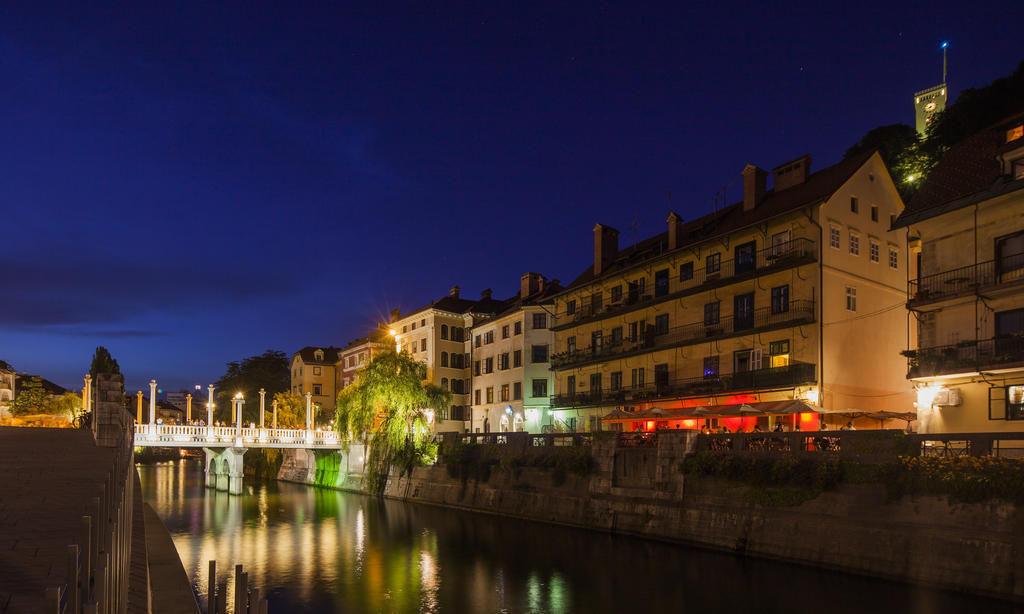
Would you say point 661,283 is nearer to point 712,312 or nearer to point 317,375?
point 712,312

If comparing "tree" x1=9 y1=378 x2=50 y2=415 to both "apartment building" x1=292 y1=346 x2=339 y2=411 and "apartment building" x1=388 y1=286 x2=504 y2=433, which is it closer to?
"apartment building" x1=388 y1=286 x2=504 y2=433

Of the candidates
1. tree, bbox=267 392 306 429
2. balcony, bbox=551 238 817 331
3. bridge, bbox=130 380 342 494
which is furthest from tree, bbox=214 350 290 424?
balcony, bbox=551 238 817 331

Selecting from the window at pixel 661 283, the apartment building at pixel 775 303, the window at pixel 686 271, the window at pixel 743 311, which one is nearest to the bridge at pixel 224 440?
the apartment building at pixel 775 303

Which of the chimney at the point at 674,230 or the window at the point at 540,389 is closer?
the chimney at the point at 674,230

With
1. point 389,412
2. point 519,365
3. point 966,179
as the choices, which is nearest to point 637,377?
point 519,365

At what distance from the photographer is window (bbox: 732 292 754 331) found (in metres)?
39.3

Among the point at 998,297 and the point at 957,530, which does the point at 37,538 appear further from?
the point at 998,297

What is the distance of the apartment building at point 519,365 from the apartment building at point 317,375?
3808 centimetres

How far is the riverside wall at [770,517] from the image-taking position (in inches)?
782

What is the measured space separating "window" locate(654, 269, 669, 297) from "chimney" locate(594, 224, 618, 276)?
730cm

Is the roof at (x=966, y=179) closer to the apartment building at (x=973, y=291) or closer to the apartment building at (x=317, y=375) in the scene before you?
the apartment building at (x=973, y=291)

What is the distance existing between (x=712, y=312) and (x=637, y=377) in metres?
7.46

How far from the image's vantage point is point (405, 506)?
4609 cm

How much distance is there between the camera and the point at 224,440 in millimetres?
56312
